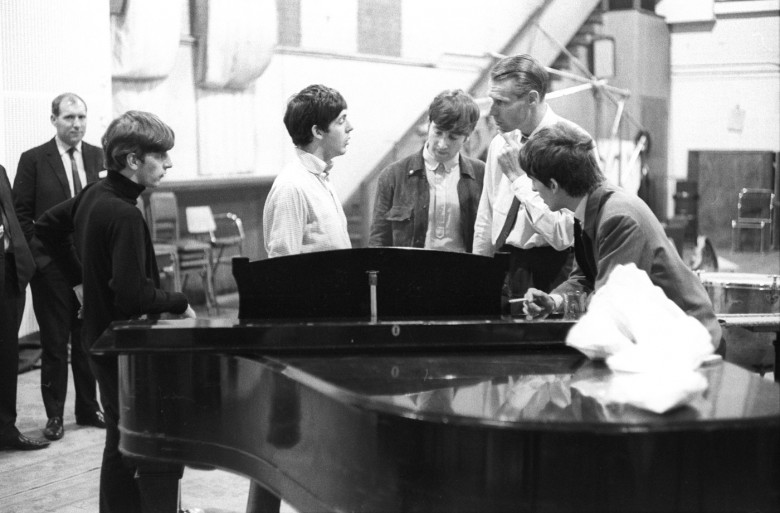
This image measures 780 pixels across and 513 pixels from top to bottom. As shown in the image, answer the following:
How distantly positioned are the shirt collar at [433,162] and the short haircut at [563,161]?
1.50 meters

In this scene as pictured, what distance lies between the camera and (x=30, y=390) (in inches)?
242

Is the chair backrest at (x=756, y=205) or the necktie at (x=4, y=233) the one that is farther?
the chair backrest at (x=756, y=205)

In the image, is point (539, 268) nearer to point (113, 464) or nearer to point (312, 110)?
point (312, 110)

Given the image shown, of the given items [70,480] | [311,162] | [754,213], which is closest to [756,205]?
[754,213]

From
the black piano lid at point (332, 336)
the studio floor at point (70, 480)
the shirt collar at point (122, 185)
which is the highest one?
the shirt collar at point (122, 185)

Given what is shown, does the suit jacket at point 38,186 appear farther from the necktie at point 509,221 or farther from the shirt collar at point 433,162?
the necktie at point 509,221

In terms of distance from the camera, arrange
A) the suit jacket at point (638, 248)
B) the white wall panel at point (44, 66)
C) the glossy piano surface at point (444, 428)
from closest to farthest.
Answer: the glossy piano surface at point (444, 428) < the suit jacket at point (638, 248) < the white wall panel at point (44, 66)

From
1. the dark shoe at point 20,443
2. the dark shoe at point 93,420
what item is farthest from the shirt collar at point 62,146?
the dark shoe at point 20,443

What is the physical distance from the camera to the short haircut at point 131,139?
312 cm

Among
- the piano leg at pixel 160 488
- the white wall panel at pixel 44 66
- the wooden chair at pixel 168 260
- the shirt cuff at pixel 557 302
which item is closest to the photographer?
the piano leg at pixel 160 488

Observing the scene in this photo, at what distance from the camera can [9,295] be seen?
16.0 feet

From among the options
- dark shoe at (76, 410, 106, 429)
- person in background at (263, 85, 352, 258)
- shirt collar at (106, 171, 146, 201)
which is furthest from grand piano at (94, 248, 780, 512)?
dark shoe at (76, 410, 106, 429)

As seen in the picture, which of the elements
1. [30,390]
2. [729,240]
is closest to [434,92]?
[729,240]

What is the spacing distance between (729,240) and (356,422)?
40.3 ft
